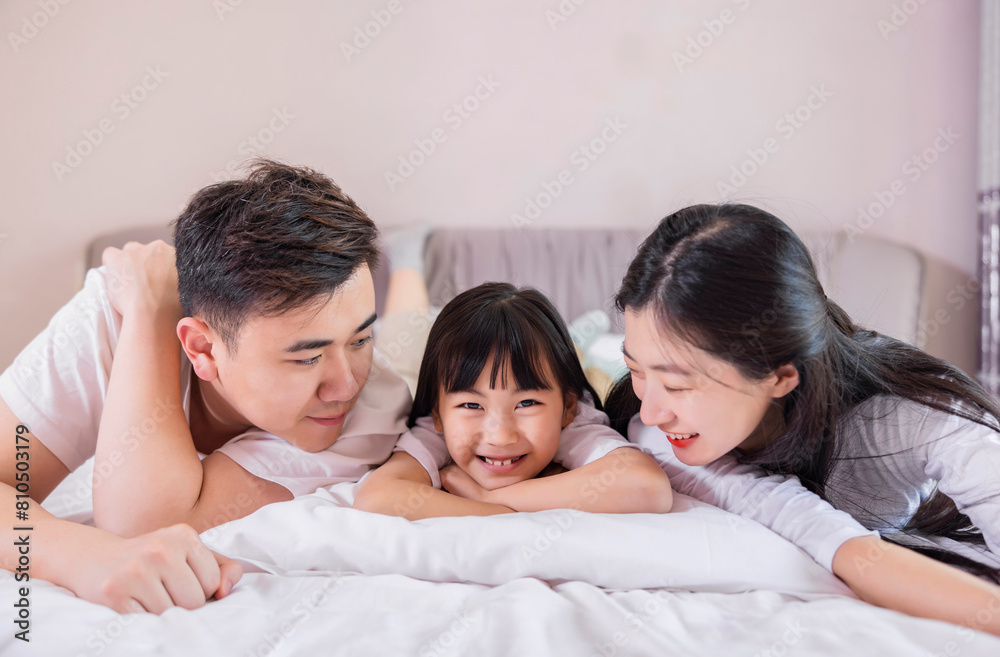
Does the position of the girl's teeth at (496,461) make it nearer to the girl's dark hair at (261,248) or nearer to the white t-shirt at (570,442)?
the white t-shirt at (570,442)

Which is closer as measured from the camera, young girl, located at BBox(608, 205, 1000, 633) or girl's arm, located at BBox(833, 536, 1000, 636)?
girl's arm, located at BBox(833, 536, 1000, 636)

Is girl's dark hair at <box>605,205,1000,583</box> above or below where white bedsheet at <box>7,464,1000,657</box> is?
above

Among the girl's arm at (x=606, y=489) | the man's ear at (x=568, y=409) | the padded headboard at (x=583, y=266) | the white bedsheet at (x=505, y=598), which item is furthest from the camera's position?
the padded headboard at (x=583, y=266)

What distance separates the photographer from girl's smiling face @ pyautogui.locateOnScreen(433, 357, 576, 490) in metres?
1.08

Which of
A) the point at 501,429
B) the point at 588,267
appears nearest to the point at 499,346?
the point at 501,429

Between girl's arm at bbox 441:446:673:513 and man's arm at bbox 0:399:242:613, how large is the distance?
422 mm

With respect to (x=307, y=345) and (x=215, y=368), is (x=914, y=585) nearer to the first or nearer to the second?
(x=307, y=345)

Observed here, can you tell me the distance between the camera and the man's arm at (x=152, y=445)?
965mm

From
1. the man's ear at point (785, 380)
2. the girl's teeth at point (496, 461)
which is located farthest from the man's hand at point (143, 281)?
the man's ear at point (785, 380)

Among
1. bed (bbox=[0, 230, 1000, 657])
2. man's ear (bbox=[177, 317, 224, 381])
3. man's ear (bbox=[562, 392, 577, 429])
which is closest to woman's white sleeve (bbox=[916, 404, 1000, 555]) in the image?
bed (bbox=[0, 230, 1000, 657])

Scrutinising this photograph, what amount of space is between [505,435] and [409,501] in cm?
19

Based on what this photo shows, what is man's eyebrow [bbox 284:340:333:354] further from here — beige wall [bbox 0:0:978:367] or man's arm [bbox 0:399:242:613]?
beige wall [bbox 0:0:978:367]

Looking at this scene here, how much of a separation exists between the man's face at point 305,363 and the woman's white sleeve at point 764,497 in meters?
0.53

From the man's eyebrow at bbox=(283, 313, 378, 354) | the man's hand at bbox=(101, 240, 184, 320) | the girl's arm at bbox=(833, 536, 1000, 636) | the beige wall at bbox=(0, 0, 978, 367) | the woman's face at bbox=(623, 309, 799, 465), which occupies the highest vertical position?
the beige wall at bbox=(0, 0, 978, 367)
